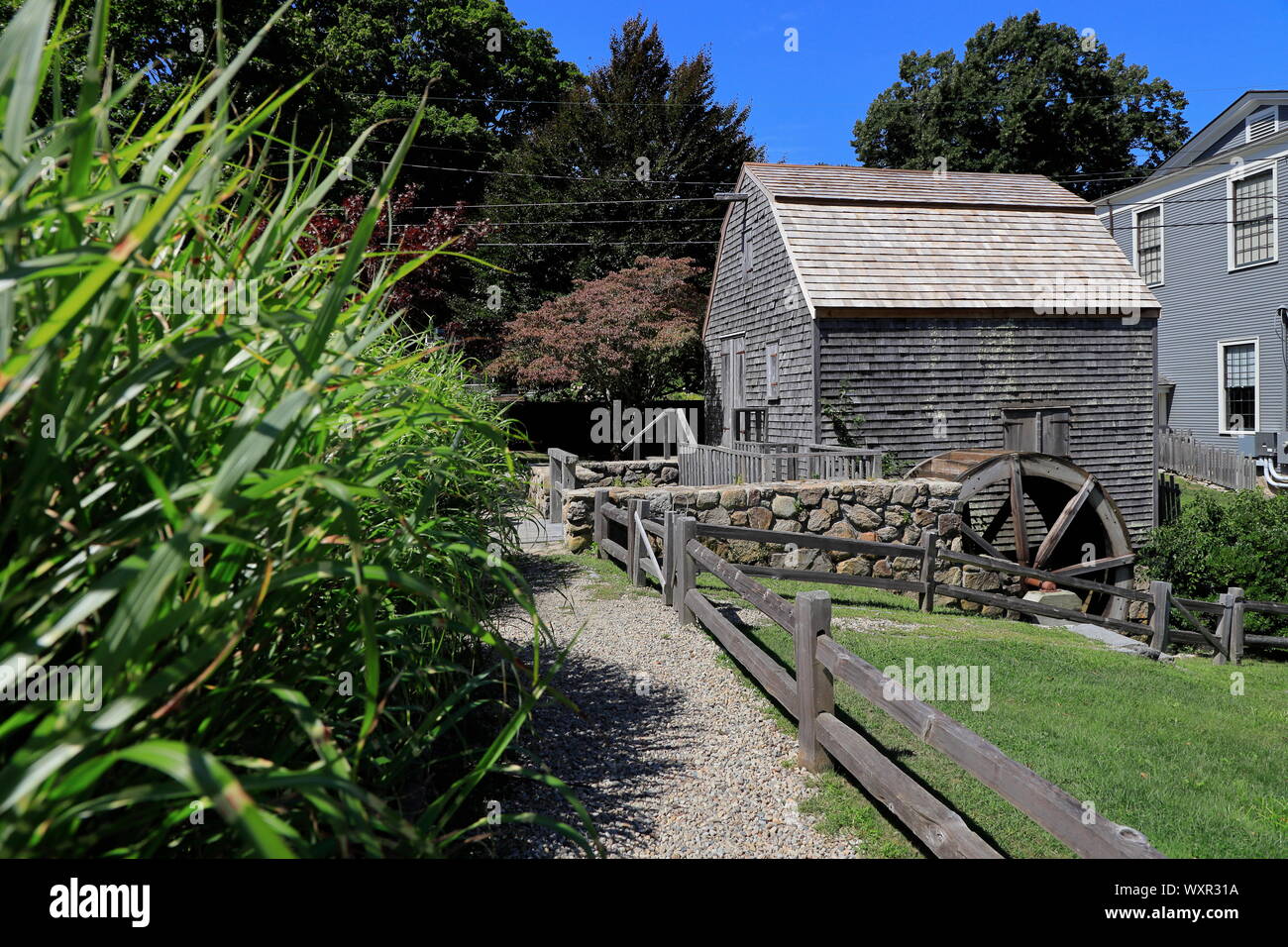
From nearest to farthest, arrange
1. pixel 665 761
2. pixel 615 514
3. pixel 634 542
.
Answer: pixel 665 761 → pixel 634 542 → pixel 615 514

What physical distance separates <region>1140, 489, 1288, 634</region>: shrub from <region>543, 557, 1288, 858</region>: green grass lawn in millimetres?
4764

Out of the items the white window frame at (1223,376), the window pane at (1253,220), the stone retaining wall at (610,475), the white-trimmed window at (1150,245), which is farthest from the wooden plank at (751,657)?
the white-trimmed window at (1150,245)

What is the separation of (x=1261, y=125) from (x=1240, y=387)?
21.2 ft

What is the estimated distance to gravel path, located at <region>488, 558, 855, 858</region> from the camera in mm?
3492

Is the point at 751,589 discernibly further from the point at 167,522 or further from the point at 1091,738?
the point at 167,522

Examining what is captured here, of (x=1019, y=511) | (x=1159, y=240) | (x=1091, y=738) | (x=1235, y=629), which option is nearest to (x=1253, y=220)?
Answer: (x=1159, y=240)

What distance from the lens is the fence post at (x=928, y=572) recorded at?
10.5m

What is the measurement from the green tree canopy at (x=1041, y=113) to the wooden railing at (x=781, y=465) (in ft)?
112

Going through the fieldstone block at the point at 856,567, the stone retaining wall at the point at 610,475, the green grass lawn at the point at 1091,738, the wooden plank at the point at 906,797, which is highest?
the stone retaining wall at the point at 610,475

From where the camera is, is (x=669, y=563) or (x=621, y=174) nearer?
(x=669, y=563)

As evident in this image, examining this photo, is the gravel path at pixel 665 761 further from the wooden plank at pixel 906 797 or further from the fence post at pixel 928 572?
the fence post at pixel 928 572

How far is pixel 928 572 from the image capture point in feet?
34.7

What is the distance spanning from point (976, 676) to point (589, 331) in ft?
51.6
